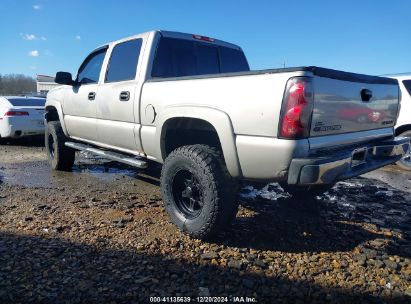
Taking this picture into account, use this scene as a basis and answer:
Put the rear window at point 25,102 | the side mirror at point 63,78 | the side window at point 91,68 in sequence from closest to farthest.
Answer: the side window at point 91,68 → the side mirror at point 63,78 → the rear window at point 25,102

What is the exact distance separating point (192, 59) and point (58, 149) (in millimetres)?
2992

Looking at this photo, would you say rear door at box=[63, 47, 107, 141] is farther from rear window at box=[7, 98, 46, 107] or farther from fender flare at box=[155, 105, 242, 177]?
rear window at box=[7, 98, 46, 107]

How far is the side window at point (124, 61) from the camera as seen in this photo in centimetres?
427

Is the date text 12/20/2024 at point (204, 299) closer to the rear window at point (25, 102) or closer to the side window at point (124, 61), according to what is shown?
the side window at point (124, 61)

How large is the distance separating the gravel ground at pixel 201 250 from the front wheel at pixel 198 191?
196mm

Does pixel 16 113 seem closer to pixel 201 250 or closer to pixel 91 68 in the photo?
pixel 91 68

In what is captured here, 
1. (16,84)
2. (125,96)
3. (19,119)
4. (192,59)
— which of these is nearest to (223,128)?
(125,96)

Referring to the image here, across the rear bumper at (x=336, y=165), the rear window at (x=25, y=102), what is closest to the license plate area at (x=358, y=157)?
the rear bumper at (x=336, y=165)

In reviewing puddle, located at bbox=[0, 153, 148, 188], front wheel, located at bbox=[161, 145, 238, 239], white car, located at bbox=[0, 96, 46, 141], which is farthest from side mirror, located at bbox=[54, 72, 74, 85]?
white car, located at bbox=[0, 96, 46, 141]

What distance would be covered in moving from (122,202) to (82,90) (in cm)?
178

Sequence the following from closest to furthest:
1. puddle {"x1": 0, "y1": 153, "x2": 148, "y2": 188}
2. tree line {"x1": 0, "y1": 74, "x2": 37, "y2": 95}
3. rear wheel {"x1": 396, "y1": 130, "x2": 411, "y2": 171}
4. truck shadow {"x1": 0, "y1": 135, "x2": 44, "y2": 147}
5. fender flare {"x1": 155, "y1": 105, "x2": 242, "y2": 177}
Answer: fender flare {"x1": 155, "y1": 105, "x2": 242, "y2": 177} < puddle {"x1": 0, "y1": 153, "x2": 148, "y2": 188} < rear wheel {"x1": 396, "y1": 130, "x2": 411, "y2": 171} < truck shadow {"x1": 0, "y1": 135, "x2": 44, "y2": 147} < tree line {"x1": 0, "y1": 74, "x2": 37, "y2": 95}

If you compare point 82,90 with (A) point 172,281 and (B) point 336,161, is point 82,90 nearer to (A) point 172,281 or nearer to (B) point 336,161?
(A) point 172,281

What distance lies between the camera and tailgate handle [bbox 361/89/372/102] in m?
3.17

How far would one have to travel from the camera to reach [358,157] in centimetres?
317
